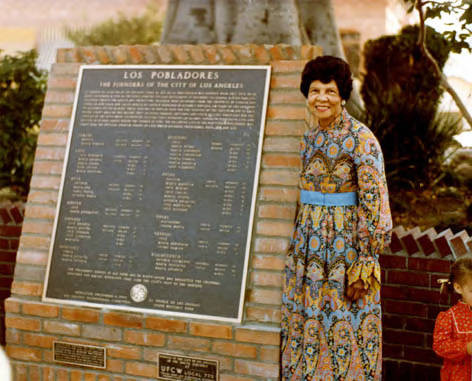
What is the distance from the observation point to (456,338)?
3.11 meters

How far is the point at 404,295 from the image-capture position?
4.13 meters

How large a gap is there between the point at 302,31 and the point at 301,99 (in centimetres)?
321

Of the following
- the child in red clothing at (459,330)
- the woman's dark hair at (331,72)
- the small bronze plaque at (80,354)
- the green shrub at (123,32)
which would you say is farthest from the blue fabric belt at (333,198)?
the green shrub at (123,32)

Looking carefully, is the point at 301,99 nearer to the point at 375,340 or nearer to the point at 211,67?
the point at 211,67

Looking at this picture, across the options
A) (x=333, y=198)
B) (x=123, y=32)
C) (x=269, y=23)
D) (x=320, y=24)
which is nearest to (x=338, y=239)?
(x=333, y=198)

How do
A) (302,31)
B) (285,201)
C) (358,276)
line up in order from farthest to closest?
1. (302,31)
2. (285,201)
3. (358,276)

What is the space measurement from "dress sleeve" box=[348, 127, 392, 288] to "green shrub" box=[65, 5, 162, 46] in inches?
645

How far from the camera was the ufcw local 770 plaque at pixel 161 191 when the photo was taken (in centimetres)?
378

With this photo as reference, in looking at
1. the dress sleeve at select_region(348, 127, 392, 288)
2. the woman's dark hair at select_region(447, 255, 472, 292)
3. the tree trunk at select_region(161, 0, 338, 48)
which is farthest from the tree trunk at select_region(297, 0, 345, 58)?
the woman's dark hair at select_region(447, 255, 472, 292)

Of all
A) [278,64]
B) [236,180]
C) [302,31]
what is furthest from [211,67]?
[302,31]

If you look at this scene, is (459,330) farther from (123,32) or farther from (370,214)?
(123,32)

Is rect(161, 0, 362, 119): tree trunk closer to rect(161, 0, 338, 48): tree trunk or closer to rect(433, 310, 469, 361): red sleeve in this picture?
rect(161, 0, 338, 48): tree trunk

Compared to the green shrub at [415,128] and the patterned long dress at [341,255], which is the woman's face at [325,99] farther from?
the green shrub at [415,128]

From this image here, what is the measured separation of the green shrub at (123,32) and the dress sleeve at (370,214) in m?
16.4
